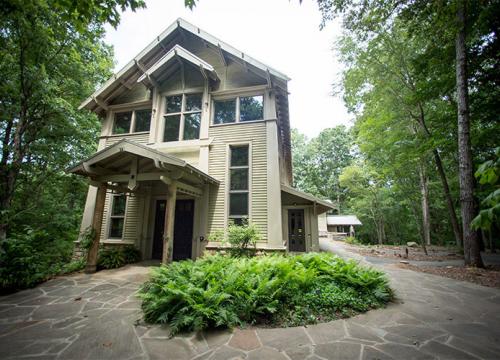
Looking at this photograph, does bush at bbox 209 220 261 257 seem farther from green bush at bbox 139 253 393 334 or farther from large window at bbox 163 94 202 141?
large window at bbox 163 94 202 141

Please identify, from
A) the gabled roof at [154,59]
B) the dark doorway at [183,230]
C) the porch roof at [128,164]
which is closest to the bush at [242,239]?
the dark doorway at [183,230]

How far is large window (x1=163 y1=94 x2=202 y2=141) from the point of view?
8.84m

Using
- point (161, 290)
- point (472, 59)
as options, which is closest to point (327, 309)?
point (161, 290)

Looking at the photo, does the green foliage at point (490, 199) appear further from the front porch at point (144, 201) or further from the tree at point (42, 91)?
the tree at point (42, 91)

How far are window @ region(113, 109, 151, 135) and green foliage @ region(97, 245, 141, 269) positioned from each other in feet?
16.8

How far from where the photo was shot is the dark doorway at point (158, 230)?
27.7ft

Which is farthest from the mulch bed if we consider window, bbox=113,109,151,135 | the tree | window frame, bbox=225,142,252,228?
the tree

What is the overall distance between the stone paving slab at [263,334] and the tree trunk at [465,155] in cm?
237

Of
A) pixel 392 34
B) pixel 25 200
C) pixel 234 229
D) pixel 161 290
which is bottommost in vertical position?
pixel 161 290

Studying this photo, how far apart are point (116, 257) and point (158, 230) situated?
1756mm

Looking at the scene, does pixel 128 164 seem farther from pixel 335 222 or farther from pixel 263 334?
pixel 335 222

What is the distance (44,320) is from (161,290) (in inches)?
74.5

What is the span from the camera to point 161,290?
3.89 m

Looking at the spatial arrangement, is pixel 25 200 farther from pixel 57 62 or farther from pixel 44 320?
pixel 44 320
